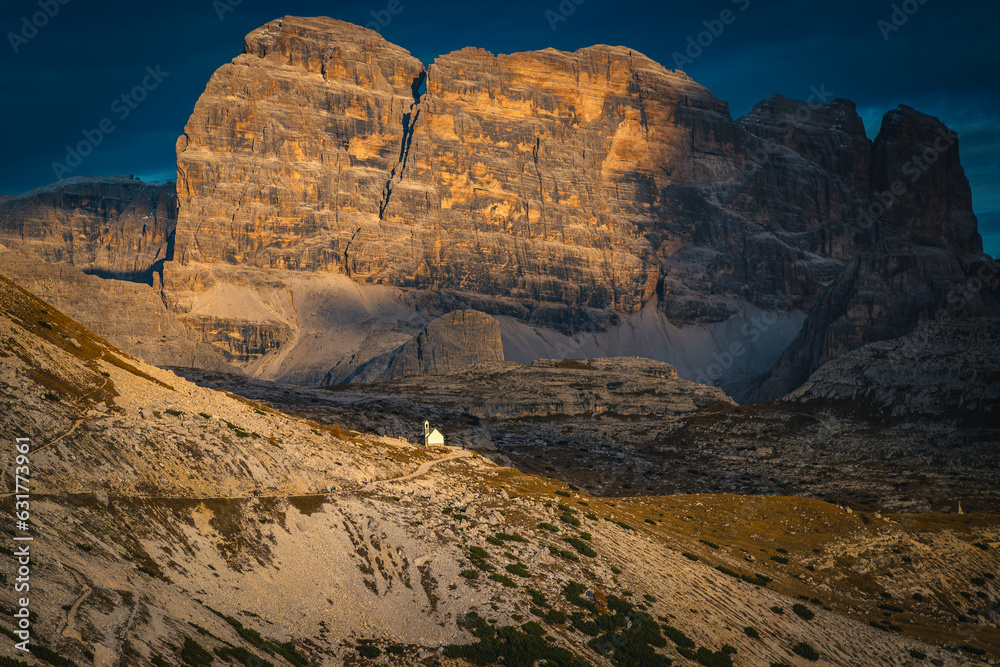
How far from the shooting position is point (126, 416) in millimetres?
61781

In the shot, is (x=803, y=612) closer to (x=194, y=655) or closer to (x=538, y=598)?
(x=538, y=598)

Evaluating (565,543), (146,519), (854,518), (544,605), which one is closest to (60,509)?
(146,519)

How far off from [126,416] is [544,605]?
27.8 m

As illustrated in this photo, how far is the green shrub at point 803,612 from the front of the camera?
224ft

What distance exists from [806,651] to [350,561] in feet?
96.1

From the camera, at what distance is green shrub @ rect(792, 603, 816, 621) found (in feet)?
224

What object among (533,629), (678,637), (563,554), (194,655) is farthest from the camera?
(563,554)

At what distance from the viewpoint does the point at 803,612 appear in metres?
68.6

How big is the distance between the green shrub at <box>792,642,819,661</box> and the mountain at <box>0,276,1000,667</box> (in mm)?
245

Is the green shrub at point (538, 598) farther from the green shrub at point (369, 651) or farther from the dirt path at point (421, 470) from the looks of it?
the dirt path at point (421, 470)

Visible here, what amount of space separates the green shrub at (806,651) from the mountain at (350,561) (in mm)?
245

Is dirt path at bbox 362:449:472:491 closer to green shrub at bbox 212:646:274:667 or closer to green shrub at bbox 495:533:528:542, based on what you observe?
green shrub at bbox 495:533:528:542

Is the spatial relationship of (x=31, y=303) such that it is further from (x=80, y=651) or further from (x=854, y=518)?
(x=854, y=518)

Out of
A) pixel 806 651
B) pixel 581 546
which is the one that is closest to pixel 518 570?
pixel 581 546
